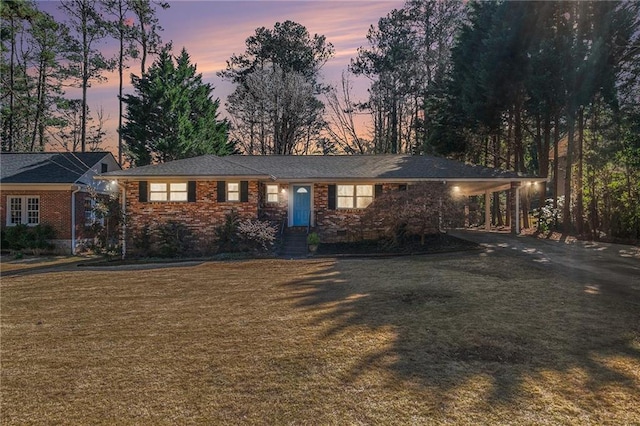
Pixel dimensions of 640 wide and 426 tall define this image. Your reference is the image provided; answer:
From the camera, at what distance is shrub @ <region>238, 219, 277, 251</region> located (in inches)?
577

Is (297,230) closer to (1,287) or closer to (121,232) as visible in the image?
(121,232)

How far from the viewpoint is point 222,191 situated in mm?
15703

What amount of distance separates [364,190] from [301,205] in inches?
121

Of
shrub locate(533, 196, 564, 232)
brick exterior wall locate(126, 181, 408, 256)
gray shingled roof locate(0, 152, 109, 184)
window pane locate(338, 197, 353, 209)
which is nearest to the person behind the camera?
brick exterior wall locate(126, 181, 408, 256)

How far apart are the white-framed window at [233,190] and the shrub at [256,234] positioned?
1.24m

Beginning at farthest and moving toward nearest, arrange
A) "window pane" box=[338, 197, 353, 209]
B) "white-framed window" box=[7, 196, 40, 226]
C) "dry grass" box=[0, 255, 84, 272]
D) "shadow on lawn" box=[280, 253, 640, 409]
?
"white-framed window" box=[7, 196, 40, 226], "window pane" box=[338, 197, 353, 209], "dry grass" box=[0, 255, 84, 272], "shadow on lawn" box=[280, 253, 640, 409]

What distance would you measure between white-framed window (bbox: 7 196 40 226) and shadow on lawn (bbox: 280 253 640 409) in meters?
16.0

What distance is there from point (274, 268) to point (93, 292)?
476 cm

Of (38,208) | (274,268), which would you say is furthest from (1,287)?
(38,208)

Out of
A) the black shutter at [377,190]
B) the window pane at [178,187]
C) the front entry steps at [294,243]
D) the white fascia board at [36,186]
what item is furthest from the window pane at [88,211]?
the black shutter at [377,190]

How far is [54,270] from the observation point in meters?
12.6

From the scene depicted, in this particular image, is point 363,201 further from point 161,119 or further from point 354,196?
point 161,119

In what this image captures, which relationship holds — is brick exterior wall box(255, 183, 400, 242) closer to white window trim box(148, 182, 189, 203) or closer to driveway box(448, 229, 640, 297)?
white window trim box(148, 182, 189, 203)

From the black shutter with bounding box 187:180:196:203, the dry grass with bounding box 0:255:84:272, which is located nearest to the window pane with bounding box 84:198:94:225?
the dry grass with bounding box 0:255:84:272
